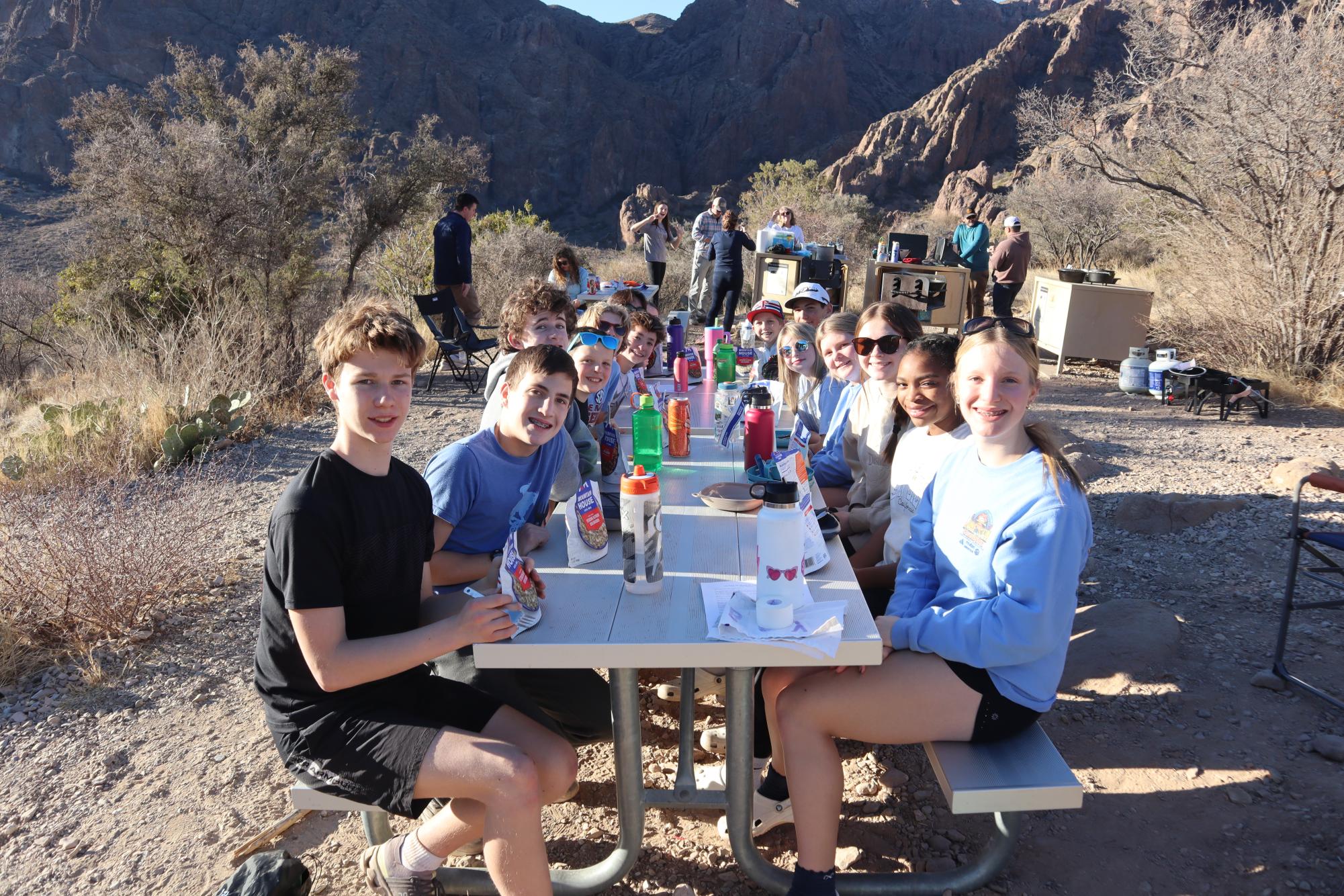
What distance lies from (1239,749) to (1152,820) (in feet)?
1.72

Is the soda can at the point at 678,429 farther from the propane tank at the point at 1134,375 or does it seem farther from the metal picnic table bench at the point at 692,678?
the propane tank at the point at 1134,375

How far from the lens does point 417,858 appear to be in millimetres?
2016

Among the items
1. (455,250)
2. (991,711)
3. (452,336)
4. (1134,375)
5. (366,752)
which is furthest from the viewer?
(452,336)

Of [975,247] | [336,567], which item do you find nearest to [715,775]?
[336,567]

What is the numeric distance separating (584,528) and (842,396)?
1827 millimetres

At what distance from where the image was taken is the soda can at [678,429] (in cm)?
323

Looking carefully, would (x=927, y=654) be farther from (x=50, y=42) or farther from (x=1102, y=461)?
(x=50, y=42)

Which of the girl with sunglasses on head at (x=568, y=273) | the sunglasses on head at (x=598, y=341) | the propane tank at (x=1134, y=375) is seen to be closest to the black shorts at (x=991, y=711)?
the sunglasses on head at (x=598, y=341)

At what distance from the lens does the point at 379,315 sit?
1.94 m

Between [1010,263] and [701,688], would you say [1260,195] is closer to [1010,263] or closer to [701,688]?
[1010,263]

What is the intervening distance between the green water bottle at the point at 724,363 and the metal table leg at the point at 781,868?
267 centimetres

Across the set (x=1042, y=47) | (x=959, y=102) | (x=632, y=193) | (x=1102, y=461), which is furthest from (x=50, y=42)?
(x=1102, y=461)

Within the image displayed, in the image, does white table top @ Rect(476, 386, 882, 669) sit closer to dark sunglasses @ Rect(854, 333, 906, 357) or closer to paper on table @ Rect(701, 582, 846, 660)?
paper on table @ Rect(701, 582, 846, 660)

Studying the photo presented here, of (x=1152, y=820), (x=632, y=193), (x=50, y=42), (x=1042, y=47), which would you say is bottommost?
(x=1152, y=820)
